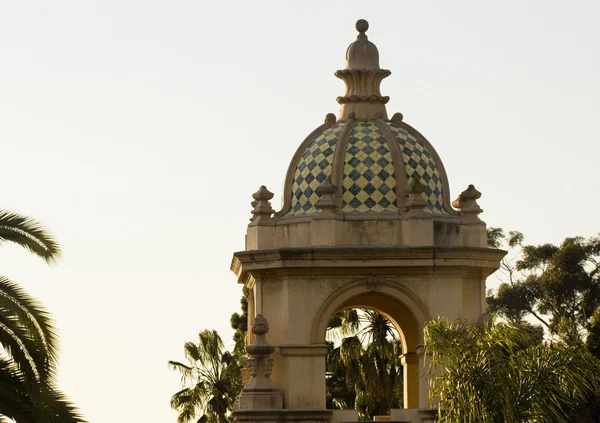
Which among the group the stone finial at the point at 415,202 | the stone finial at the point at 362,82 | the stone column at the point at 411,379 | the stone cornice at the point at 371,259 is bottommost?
the stone column at the point at 411,379

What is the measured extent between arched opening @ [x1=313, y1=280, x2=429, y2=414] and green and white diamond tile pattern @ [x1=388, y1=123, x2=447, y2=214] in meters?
1.59

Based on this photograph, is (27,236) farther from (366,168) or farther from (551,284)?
(551,284)

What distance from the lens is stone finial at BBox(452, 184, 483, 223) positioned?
3259 cm

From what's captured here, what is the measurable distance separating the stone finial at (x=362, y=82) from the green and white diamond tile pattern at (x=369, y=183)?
1.10 metres

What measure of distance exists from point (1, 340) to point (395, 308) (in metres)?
7.48

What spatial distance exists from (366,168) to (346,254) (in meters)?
1.58

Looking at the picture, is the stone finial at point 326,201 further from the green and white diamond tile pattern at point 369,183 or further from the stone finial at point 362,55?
the stone finial at point 362,55

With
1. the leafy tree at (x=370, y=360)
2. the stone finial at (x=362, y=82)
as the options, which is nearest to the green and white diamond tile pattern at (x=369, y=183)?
the stone finial at (x=362, y=82)

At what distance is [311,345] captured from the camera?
1251 inches

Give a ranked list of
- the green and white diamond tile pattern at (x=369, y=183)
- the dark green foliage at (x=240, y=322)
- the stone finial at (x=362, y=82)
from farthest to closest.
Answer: the dark green foliage at (x=240, y=322) → the stone finial at (x=362, y=82) → the green and white diamond tile pattern at (x=369, y=183)

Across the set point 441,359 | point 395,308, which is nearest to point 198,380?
point 395,308

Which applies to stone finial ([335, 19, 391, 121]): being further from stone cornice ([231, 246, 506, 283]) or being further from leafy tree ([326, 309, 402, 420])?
leafy tree ([326, 309, 402, 420])

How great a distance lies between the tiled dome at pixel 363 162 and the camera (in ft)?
106

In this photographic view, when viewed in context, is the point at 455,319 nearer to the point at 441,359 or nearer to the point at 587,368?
the point at 441,359
